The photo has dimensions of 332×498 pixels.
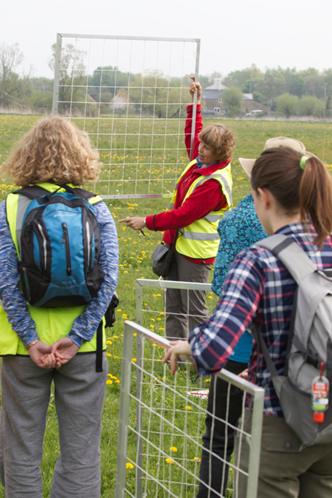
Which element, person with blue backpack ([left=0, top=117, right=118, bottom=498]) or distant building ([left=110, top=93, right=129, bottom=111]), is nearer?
person with blue backpack ([left=0, top=117, right=118, bottom=498])

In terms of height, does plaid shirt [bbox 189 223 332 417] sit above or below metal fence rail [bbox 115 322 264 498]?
above

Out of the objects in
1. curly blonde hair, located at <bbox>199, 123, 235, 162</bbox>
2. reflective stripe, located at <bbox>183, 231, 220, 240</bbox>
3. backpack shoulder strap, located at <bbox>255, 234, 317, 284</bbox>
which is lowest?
reflective stripe, located at <bbox>183, 231, 220, 240</bbox>

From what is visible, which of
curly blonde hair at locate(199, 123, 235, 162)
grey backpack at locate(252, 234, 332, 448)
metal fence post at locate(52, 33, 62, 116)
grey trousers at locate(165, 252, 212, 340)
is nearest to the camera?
grey backpack at locate(252, 234, 332, 448)

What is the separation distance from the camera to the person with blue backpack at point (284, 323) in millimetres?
1471

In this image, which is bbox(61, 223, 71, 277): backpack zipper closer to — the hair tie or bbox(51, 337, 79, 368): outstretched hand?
bbox(51, 337, 79, 368): outstretched hand

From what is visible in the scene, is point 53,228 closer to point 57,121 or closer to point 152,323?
point 57,121

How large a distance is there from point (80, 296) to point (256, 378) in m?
0.81

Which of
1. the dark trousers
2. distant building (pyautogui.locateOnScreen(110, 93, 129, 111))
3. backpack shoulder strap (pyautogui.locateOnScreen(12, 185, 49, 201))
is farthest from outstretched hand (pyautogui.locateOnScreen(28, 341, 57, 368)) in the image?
distant building (pyautogui.locateOnScreen(110, 93, 129, 111))

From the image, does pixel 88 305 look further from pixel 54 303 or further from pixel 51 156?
pixel 51 156

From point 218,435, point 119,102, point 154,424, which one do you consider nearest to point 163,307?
point 154,424

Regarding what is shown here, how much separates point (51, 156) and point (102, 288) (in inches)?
23.6

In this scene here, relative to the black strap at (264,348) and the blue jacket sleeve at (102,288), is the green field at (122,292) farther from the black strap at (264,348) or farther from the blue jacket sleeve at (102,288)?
the black strap at (264,348)

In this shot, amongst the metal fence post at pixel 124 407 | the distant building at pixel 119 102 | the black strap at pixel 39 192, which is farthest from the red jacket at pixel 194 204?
the metal fence post at pixel 124 407

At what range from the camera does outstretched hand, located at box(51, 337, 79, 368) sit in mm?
2100
